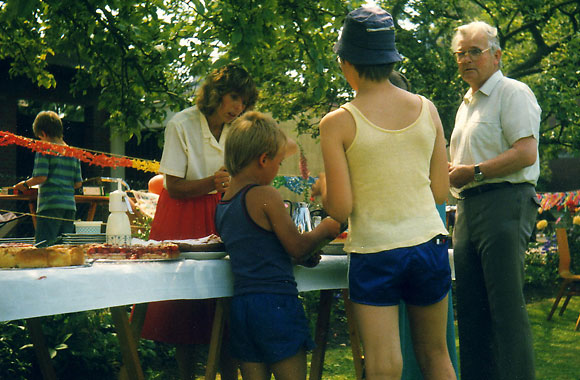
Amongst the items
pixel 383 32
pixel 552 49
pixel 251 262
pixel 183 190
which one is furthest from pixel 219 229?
pixel 552 49

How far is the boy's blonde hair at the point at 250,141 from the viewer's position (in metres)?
2.52

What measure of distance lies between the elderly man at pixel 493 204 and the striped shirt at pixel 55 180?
3600 mm

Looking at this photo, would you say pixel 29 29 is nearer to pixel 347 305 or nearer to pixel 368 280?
pixel 347 305

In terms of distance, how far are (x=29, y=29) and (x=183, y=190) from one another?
378 cm

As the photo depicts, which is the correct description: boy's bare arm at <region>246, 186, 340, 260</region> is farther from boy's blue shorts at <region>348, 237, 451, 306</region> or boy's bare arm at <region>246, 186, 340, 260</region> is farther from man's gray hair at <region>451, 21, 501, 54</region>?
man's gray hair at <region>451, 21, 501, 54</region>

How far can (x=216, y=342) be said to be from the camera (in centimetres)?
264

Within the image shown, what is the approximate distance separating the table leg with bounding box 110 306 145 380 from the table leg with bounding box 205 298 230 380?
281 mm

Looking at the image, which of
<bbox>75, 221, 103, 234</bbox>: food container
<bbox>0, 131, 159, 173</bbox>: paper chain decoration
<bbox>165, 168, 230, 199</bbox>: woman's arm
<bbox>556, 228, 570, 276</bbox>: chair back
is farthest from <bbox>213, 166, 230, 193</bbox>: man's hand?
<bbox>556, 228, 570, 276</bbox>: chair back

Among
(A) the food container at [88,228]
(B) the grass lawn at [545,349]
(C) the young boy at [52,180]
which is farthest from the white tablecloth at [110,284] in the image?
(C) the young boy at [52,180]

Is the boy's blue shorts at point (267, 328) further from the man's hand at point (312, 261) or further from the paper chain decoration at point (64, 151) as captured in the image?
the paper chain decoration at point (64, 151)

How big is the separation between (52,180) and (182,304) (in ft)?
10.3

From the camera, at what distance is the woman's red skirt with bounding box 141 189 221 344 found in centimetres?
304

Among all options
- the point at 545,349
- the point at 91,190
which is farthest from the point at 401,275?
the point at 91,190

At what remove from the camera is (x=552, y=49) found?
12812mm
